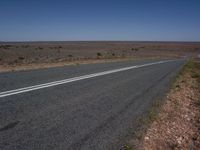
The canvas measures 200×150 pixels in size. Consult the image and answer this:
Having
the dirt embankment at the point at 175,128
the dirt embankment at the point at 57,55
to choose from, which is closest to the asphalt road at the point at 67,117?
the dirt embankment at the point at 175,128

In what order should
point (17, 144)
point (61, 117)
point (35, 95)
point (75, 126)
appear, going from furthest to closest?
point (35, 95), point (61, 117), point (75, 126), point (17, 144)

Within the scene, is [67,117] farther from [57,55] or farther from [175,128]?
[57,55]

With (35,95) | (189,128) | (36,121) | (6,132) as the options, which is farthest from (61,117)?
(189,128)

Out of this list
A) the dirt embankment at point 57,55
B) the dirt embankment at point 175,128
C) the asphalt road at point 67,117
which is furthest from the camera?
the dirt embankment at point 57,55

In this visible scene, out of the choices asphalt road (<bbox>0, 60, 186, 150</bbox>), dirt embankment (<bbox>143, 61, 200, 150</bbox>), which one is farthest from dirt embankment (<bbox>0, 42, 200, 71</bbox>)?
dirt embankment (<bbox>143, 61, 200, 150</bbox>)

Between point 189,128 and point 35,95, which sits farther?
point 35,95

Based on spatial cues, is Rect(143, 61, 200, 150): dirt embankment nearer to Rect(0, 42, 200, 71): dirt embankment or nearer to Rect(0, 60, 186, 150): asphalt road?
Rect(0, 60, 186, 150): asphalt road

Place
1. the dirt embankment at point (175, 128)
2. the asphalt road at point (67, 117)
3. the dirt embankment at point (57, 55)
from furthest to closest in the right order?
the dirt embankment at point (57, 55), the dirt embankment at point (175, 128), the asphalt road at point (67, 117)

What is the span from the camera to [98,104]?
6.77 m

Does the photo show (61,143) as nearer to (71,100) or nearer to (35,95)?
(71,100)

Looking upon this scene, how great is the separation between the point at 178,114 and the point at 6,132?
180 inches

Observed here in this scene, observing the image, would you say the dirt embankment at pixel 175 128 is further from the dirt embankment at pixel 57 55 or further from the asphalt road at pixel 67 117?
the dirt embankment at pixel 57 55

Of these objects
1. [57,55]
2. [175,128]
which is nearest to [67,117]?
[175,128]

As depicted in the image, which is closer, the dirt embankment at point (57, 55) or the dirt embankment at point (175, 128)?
the dirt embankment at point (175, 128)
